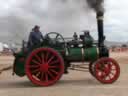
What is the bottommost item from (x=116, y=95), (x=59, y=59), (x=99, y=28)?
(x=116, y=95)

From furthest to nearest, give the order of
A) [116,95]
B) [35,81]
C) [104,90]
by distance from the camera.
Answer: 1. [35,81]
2. [104,90]
3. [116,95]

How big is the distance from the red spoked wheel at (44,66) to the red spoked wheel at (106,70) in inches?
46.5

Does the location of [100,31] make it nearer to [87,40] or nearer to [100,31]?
[100,31]

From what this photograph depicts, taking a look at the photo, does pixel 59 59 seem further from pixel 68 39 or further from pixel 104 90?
pixel 104 90

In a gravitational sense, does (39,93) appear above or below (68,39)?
below

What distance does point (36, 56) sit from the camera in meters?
12.7

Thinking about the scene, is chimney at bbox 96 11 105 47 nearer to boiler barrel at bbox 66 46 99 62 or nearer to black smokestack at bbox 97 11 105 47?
black smokestack at bbox 97 11 105 47

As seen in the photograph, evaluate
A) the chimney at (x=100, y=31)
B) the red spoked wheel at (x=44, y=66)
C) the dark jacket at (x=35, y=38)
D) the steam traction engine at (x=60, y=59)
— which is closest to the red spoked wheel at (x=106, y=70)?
the steam traction engine at (x=60, y=59)

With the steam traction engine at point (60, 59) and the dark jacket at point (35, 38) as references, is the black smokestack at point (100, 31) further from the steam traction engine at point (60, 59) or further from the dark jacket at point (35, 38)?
the dark jacket at point (35, 38)

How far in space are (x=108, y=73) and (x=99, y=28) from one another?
4.60 ft

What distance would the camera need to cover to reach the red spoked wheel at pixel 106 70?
516 inches

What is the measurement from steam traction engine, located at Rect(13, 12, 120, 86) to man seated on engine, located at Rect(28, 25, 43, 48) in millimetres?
131

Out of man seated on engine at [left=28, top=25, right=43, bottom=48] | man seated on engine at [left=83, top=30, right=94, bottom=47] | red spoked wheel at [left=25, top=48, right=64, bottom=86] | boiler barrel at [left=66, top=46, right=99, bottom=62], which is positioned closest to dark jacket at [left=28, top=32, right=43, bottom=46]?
man seated on engine at [left=28, top=25, right=43, bottom=48]

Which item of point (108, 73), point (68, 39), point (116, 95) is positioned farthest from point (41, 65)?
point (116, 95)
